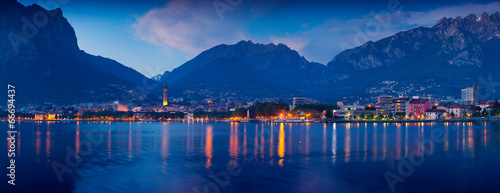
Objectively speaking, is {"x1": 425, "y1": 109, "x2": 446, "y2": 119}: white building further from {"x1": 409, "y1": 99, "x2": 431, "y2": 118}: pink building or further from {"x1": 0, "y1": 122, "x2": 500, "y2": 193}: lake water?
{"x1": 0, "y1": 122, "x2": 500, "y2": 193}: lake water

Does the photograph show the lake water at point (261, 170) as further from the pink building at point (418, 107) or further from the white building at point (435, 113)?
the pink building at point (418, 107)

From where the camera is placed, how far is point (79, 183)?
23.5 meters

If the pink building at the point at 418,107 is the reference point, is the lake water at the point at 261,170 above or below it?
below

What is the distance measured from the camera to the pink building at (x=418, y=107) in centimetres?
14212

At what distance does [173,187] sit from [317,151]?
64.5 feet

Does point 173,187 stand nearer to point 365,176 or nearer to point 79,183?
point 79,183

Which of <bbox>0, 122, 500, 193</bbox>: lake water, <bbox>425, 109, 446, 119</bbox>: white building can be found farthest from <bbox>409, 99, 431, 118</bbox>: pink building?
<bbox>0, 122, 500, 193</bbox>: lake water

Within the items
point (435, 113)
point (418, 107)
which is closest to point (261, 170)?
point (435, 113)

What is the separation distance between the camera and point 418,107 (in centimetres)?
14350

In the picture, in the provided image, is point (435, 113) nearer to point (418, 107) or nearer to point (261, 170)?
point (418, 107)

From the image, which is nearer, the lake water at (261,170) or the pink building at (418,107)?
the lake water at (261,170)

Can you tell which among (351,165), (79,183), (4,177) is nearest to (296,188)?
(351,165)

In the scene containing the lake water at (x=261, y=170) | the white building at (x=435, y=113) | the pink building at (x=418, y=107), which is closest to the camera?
the lake water at (x=261, y=170)

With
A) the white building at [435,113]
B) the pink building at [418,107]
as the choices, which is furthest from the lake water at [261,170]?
the pink building at [418,107]
